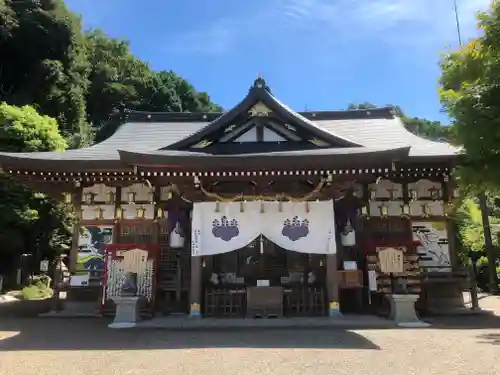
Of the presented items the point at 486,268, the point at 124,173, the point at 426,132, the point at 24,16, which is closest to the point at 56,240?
the point at 124,173

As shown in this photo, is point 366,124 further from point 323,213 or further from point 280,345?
point 280,345

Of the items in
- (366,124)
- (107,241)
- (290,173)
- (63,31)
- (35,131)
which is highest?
(63,31)

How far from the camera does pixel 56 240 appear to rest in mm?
25844

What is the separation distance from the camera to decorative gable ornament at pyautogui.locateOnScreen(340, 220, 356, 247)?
12.4 m

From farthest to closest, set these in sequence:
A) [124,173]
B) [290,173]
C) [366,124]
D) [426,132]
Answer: [426,132]
[366,124]
[124,173]
[290,173]

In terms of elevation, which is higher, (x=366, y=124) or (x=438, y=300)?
(x=366, y=124)

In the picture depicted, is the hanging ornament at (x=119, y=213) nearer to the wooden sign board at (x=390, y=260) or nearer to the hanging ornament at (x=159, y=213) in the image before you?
the hanging ornament at (x=159, y=213)

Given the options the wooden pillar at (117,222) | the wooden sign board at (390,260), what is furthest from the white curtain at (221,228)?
the wooden sign board at (390,260)

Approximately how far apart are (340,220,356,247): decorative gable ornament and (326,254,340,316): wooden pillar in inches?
43.0

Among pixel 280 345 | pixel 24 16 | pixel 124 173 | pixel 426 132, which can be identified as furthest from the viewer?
pixel 426 132

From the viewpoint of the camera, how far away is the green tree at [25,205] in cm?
2098

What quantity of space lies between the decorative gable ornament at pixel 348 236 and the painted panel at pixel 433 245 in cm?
212

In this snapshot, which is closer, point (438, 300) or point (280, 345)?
point (280, 345)

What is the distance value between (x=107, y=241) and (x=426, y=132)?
4844 centimetres
